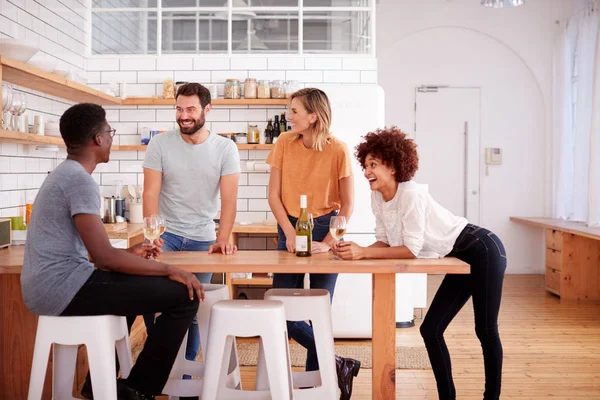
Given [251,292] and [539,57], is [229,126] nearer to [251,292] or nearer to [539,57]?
[251,292]

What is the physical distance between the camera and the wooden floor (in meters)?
3.64

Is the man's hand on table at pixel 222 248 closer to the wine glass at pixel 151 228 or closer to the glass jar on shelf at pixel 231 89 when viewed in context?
the wine glass at pixel 151 228

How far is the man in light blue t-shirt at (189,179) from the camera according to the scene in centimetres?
318

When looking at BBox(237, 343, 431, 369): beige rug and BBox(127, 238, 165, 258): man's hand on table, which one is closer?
BBox(127, 238, 165, 258): man's hand on table

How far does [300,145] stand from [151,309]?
3.70 feet

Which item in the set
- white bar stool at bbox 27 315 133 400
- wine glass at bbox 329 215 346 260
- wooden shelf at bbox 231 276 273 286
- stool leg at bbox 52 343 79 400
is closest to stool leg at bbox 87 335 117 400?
white bar stool at bbox 27 315 133 400

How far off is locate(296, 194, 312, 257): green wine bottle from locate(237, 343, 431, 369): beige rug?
4.55 ft

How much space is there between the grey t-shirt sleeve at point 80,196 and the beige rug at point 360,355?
2.09 metres

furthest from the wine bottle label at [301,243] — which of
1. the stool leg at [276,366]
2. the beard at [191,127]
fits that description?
the beard at [191,127]

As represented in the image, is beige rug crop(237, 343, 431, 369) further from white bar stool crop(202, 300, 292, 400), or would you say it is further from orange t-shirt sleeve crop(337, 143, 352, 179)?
white bar stool crop(202, 300, 292, 400)

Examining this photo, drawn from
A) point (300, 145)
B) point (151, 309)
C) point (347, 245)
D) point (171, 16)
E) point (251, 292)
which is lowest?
point (251, 292)

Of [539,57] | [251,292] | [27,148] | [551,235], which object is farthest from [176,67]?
[539,57]

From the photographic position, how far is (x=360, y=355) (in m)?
4.41

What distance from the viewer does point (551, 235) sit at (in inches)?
262
